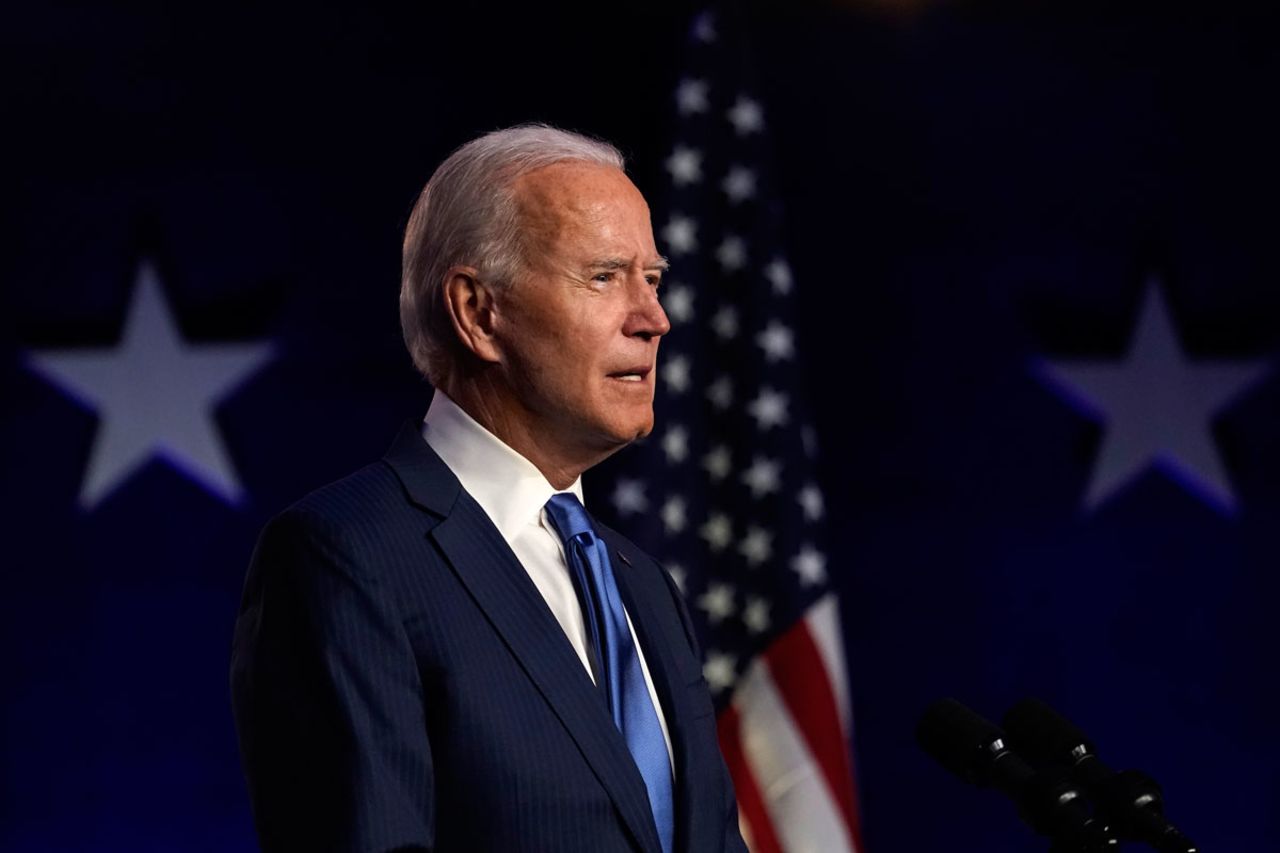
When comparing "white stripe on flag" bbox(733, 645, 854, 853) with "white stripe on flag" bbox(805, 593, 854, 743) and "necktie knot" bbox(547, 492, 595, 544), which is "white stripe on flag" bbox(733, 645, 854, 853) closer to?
"white stripe on flag" bbox(805, 593, 854, 743)

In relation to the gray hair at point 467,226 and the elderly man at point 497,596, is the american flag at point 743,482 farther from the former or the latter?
the gray hair at point 467,226

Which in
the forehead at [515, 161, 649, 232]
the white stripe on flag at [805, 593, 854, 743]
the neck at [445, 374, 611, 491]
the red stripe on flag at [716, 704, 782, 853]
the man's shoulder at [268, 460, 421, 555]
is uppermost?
the forehead at [515, 161, 649, 232]

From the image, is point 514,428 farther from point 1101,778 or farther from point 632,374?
point 1101,778

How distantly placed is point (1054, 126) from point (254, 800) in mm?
3355

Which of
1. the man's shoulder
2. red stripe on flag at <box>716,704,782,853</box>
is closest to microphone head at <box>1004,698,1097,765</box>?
the man's shoulder

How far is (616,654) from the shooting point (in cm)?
165

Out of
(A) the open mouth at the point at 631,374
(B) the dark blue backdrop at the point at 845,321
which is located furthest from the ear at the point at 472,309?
(B) the dark blue backdrop at the point at 845,321

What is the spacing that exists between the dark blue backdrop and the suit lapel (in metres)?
2.31

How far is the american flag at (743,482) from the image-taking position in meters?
3.46

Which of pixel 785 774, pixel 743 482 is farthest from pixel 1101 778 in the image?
pixel 743 482

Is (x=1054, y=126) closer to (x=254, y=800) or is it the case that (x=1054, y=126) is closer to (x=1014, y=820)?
(x=1014, y=820)

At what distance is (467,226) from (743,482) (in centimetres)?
196

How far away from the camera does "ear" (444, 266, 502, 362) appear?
177 cm

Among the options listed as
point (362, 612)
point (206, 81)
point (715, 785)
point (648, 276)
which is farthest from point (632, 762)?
point (206, 81)
